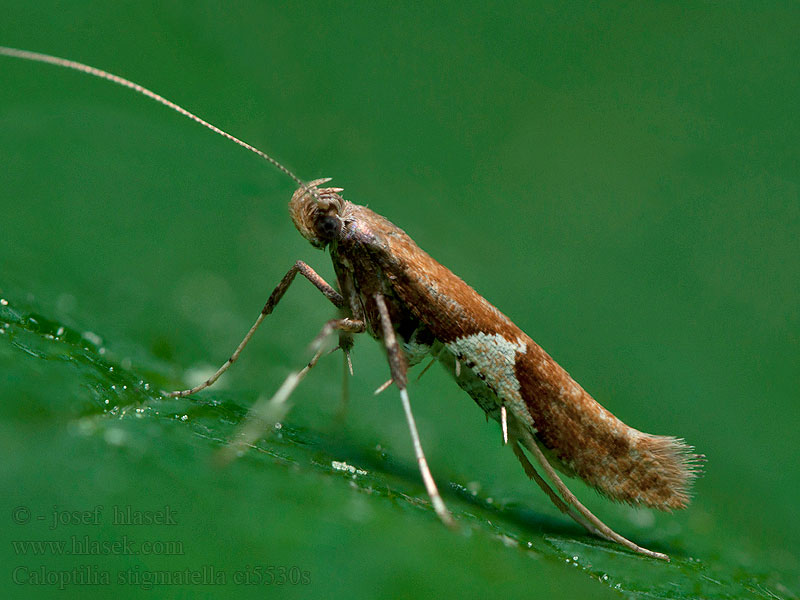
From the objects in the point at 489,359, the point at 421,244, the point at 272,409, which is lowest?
the point at 272,409

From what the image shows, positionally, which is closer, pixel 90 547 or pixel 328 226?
pixel 90 547

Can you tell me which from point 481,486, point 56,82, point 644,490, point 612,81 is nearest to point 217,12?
point 56,82

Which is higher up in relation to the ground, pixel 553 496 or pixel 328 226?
pixel 328 226

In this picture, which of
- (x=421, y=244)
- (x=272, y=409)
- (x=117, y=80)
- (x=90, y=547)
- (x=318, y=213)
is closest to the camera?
(x=90, y=547)

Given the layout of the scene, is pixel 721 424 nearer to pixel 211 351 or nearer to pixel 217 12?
pixel 211 351

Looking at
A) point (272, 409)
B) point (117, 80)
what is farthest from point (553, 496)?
point (117, 80)

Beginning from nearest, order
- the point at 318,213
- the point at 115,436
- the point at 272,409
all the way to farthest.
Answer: the point at 115,436
the point at 272,409
the point at 318,213

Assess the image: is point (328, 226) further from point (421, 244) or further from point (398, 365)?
point (421, 244)

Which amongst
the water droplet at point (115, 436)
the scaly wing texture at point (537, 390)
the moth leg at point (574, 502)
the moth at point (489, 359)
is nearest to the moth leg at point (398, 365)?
the moth at point (489, 359)
